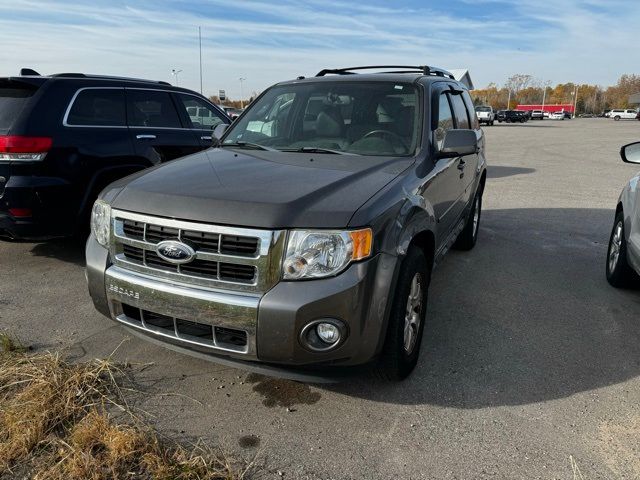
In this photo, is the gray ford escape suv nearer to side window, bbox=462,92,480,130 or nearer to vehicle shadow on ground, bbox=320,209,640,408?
vehicle shadow on ground, bbox=320,209,640,408

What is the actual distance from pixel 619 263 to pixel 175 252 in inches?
155

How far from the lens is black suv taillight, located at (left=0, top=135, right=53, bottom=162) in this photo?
432 cm

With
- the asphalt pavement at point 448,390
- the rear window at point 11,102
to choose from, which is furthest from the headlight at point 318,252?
the rear window at point 11,102

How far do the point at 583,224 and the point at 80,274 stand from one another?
649 cm

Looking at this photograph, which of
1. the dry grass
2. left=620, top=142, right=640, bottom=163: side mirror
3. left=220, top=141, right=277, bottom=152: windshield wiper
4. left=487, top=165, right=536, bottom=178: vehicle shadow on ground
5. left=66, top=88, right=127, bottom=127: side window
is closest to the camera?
the dry grass

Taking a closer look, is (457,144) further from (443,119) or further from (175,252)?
(175,252)

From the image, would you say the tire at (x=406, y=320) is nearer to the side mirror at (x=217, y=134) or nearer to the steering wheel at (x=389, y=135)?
the steering wheel at (x=389, y=135)

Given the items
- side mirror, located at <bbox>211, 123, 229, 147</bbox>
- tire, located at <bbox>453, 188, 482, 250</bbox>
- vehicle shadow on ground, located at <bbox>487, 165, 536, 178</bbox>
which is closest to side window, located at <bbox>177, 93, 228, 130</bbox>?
side mirror, located at <bbox>211, 123, 229, 147</bbox>

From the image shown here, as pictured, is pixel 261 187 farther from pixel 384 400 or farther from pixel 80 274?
pixel 80 274

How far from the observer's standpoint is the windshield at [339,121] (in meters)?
3.59

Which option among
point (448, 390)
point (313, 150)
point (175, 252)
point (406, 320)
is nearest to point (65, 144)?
point (313, 150)

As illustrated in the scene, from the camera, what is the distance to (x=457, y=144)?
11.4 ft

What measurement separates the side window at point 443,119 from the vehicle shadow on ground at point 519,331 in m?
1.37

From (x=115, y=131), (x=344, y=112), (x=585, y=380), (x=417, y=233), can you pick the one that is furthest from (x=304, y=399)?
(x=115, y=131)
